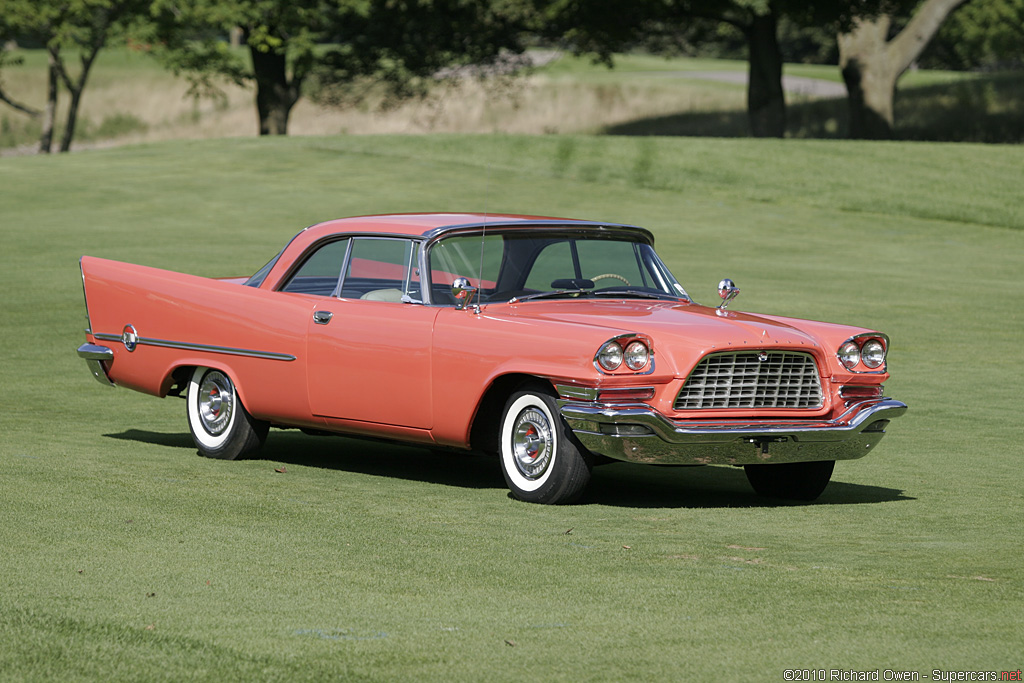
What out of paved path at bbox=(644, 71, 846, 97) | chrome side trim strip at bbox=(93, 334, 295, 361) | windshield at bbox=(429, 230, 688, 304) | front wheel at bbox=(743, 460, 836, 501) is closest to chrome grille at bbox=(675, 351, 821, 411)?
front wheel at bbox=(743, 460, 836, 501)

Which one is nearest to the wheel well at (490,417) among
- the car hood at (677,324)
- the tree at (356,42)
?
the car hood at (677,324)

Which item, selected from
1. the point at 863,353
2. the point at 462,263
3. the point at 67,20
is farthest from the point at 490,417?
the point at 67,20

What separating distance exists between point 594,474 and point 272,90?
3991 centimetres

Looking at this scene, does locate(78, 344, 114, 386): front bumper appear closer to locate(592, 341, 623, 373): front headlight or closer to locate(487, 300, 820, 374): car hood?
locate(487, 300, 820, 374): car hood

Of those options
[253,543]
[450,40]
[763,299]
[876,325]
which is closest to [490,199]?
[763,299]

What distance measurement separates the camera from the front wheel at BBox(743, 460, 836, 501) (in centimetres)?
818

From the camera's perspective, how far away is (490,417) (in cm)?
811

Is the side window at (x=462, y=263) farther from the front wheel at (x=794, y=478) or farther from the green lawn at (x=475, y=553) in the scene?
the front wheel at (x=794, y=478)

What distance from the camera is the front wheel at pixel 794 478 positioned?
26.8 ft

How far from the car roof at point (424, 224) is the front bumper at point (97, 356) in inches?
68.4

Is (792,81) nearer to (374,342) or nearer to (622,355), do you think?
(374,342)

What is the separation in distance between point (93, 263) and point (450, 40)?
37.6 metres

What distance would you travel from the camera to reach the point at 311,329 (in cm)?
866

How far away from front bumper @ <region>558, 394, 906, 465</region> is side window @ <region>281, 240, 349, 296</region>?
2.07 m
